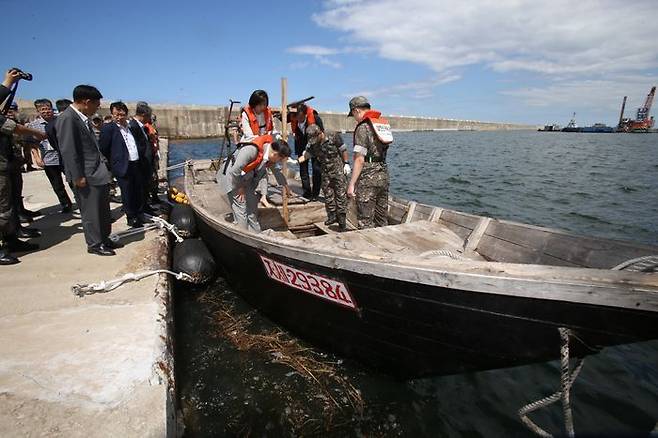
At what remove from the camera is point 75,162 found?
4.01m

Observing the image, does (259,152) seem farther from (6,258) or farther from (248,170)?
(6,258)

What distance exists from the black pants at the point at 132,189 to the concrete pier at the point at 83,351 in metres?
1.47

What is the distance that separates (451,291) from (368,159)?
2.67m

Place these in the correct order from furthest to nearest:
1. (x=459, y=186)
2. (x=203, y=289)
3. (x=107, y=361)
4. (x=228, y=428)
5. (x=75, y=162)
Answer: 1. (x=459, y=186)
2. (x=203, y=289)
3. (x=75, y=162)
4. (x=228, y=428)
5. (x=107, y=361)

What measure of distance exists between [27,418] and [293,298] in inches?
83.7

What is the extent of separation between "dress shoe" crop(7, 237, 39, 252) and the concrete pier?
0.57 feet

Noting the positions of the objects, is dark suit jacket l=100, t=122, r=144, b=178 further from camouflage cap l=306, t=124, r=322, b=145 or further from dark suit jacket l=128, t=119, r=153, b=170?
camouflage cap l=306, t=124, r=322, b=145

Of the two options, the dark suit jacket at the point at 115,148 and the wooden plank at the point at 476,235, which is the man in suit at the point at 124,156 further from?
the wooden plank at the point at 476,235

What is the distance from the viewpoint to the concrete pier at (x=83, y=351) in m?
2.11

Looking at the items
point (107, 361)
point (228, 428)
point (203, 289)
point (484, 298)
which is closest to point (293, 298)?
point (228, 428)

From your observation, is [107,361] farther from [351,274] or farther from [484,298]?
[484,298]

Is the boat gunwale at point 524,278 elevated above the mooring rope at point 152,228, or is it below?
above

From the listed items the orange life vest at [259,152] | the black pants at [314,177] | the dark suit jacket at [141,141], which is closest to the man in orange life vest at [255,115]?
the orange life vest at [259,152]

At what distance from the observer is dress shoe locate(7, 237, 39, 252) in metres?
4.51
